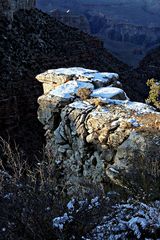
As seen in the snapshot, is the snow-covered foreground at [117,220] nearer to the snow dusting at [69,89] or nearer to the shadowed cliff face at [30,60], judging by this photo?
the snow dusting at [69,89]

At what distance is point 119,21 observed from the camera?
133 metres

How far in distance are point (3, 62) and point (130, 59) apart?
209 feet

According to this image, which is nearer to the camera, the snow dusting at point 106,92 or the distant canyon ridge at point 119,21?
the snow dusting at point 106,92

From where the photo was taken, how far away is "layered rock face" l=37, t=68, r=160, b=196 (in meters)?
8.30

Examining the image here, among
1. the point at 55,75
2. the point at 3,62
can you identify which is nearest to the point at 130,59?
the point at 3,62

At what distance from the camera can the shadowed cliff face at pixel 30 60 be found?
24.8 metres

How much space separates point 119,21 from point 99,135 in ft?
417

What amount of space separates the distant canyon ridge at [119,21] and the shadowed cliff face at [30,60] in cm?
3240

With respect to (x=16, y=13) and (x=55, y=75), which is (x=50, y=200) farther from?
(x=16, y=13)

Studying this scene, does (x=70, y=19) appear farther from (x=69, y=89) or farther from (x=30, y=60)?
(x=69, y=89)

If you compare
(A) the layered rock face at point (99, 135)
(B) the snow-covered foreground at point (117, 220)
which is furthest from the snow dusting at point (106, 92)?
(B) the snow-covered foreground at point (117, 220)

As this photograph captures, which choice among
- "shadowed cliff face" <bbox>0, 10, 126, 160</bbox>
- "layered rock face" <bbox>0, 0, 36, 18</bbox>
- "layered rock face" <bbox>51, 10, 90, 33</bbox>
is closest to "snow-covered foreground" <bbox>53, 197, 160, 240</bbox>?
"shadowed cliff face" <bbox>0, 10, 126, 160</bbox>

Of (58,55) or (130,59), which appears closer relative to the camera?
(58,55)

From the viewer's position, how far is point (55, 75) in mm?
12945
